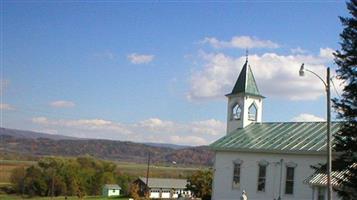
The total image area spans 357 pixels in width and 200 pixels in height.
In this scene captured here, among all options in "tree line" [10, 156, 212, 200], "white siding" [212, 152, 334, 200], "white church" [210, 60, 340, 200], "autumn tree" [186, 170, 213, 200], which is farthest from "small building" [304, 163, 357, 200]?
"tree line" [10, 156, 212, 200]

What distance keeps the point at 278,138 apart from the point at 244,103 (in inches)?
282

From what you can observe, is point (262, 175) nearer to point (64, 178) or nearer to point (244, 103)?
point (244, 103)

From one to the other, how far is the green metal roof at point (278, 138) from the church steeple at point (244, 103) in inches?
35.4

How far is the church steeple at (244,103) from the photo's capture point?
43.7 metres

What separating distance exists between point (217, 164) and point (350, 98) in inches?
627

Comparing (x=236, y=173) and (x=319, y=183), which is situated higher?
(x=236, y=173)

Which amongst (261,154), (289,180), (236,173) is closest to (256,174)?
(261,154)

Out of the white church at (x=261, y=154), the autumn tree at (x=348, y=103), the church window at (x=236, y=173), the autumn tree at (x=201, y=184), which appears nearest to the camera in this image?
the autumn tree at (x=348, y=103)

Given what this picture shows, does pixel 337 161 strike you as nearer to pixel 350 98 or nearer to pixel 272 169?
pixel 350 98

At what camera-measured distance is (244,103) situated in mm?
43781

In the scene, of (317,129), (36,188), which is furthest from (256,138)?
(36,188)

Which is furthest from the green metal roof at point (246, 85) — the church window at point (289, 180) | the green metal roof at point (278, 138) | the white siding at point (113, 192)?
the white siding at point (113, 192)

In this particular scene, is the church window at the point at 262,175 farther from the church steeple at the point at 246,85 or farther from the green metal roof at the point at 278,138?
the church steeple at the point at 246,85

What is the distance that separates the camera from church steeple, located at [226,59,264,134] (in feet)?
143
